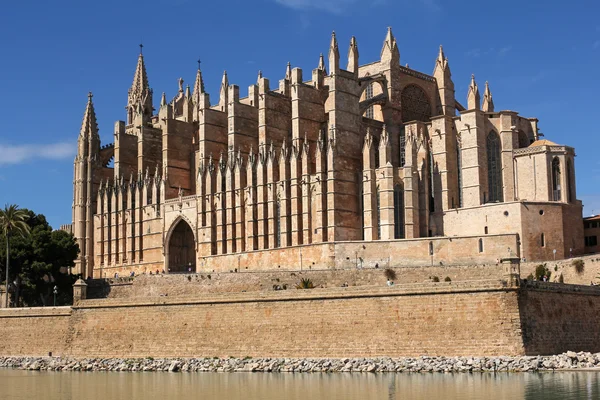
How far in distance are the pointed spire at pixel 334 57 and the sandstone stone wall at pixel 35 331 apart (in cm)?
1885

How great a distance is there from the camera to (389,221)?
4812cm

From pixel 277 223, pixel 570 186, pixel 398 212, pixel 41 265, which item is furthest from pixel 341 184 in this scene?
pixel 41 265

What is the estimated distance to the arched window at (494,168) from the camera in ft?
164

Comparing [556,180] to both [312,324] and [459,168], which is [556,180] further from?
[312,324]

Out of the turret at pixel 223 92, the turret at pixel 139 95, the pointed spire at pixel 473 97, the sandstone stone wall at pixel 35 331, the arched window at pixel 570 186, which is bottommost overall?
the sandstone stone wall at pixel 35 331

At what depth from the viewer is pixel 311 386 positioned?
92.6ft

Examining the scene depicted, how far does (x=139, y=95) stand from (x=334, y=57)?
100ft

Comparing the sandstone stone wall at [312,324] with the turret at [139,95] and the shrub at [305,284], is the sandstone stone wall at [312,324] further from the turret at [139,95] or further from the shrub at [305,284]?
the turret at [139,95]

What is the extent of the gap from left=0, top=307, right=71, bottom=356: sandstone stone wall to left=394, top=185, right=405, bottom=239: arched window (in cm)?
1684

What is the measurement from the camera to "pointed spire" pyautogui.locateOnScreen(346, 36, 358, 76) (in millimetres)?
54031

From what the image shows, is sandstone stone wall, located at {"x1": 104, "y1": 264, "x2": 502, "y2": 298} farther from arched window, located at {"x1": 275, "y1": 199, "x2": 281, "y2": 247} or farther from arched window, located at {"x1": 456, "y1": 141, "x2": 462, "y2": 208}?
arched window, located at {"x1": 456, "y1": 141, "x2": 462, "y2": 208}

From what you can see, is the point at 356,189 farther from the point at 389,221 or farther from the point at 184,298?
the point at 184,298

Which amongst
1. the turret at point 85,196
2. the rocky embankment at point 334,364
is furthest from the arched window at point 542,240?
the turret at point 85,196

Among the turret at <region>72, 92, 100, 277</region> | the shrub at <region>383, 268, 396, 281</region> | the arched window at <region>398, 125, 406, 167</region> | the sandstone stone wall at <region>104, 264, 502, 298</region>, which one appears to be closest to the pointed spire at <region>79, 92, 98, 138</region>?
the turret at <region>72, 92, 100, 277</region>
